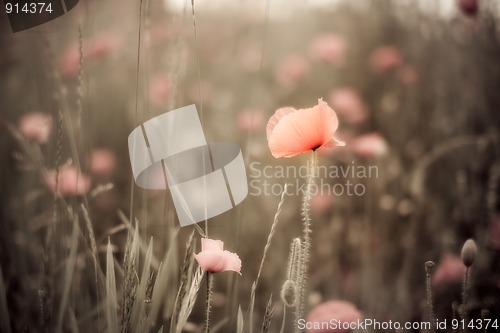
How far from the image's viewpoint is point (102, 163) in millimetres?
1336

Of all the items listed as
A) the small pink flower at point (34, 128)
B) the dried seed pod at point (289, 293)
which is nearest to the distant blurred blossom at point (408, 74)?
the small pink flower at point (34, 128)

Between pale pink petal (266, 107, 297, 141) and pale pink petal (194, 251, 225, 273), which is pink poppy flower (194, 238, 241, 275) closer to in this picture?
pale pink petal (194, 251, 225, 273)

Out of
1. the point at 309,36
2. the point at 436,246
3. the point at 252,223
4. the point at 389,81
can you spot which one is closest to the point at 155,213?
the point at 252,223

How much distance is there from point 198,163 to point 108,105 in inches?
36.2

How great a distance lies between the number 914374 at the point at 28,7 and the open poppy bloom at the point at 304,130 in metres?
0.43

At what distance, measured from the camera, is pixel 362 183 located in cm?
131

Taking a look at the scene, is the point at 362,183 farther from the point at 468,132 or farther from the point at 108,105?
the point at 108,105

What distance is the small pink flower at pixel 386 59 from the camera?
1550 mm

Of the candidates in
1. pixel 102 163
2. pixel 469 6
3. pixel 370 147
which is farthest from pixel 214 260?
pixel 469 6

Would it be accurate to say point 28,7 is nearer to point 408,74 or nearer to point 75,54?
point 75,54

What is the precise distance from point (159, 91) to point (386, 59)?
63cm

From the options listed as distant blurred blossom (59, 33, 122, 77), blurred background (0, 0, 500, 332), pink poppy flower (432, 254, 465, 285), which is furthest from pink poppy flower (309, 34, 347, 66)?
pink poppy flower (432, 254, 465, 285)

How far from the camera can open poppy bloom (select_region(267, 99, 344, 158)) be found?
57 centimetres

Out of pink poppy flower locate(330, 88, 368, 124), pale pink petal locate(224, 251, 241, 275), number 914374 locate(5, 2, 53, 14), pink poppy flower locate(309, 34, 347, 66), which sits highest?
number 914374 locate(5, 2, 53, 14)
